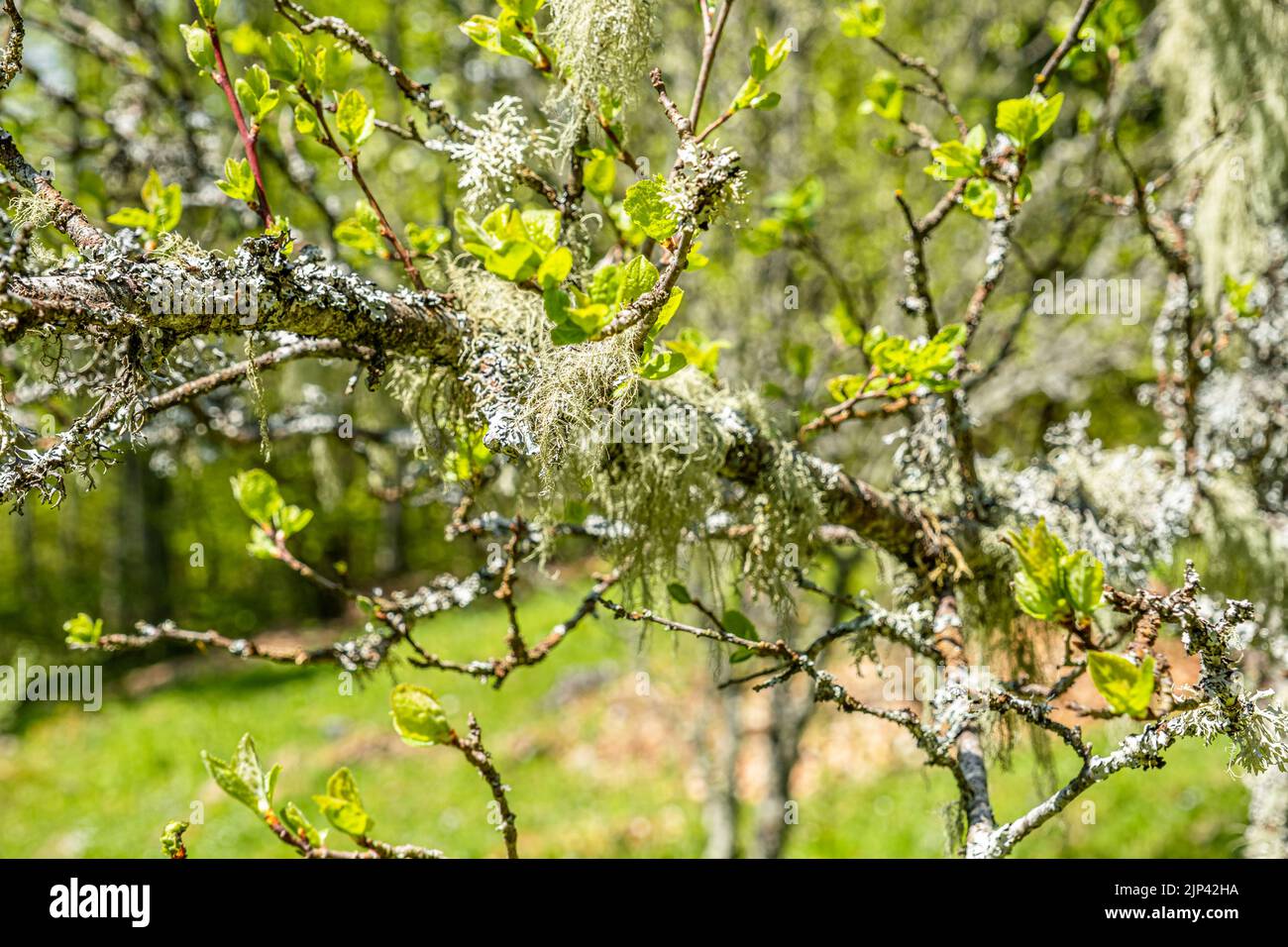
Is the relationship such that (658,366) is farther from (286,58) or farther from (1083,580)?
(286,58)

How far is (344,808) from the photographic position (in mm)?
1198

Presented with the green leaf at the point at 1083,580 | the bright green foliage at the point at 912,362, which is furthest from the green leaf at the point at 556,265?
the green leaf at the point at 1083,580

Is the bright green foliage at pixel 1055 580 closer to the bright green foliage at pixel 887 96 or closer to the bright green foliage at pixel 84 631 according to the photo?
the bright green foliage at pixel 887 96

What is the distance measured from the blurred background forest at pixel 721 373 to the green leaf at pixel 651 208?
1.99ft

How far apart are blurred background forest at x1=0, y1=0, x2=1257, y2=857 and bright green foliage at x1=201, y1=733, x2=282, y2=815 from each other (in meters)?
0.52

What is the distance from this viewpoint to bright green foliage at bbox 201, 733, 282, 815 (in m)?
1.20

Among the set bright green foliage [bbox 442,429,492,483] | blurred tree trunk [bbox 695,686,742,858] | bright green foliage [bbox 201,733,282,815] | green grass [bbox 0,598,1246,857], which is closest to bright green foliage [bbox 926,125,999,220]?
bright green foliage [bbox 442,429,492,483]

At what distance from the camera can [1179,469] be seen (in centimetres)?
206

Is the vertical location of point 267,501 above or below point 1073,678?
above

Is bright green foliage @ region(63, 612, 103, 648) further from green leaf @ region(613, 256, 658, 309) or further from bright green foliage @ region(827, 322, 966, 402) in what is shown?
bright green foliage @ region(827, 322, 966, 402)

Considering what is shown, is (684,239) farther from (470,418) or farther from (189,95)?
(189,95)

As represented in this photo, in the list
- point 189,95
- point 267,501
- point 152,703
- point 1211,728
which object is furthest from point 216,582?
point 1211,728

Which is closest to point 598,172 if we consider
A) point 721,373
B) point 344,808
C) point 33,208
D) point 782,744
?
point 33,208
